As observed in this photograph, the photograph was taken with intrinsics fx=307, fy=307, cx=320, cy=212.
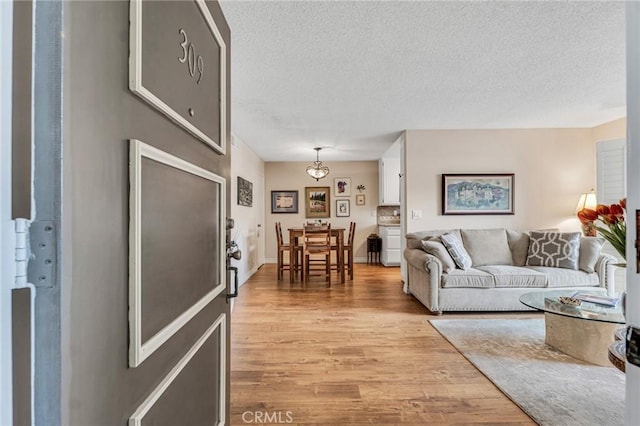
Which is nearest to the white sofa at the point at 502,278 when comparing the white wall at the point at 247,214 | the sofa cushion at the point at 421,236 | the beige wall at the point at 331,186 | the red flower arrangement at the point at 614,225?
the sofa cushion at the point at 421,236

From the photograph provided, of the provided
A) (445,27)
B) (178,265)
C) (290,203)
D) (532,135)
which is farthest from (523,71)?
(290,203)

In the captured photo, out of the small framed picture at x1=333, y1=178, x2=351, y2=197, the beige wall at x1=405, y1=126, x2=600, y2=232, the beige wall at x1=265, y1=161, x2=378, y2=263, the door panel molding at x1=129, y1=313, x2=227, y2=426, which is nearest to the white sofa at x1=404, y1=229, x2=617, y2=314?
the beige wall at x1=405, y1=126, x2=600, y2=232

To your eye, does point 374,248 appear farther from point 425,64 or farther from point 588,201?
point 425,64

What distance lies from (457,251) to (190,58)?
347 centimetres

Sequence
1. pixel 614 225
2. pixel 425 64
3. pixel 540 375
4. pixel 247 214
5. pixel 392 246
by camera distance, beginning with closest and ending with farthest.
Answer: pixel 614 225 → pixel 540 375 → pixel 425 64 → pixel 247 214 → pixel 392 246

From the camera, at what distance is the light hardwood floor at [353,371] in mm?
1709

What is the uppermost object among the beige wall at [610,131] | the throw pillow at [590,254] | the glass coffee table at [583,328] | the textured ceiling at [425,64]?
the textured ceiling at [425,64]

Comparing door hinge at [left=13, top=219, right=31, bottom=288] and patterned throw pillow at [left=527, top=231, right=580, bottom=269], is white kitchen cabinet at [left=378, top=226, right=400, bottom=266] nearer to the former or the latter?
patterned throw pillow at [left=527, top=231, right=580, bottom=269]

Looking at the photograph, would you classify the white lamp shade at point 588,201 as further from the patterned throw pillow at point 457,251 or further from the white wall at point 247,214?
the white wall at point 247,214

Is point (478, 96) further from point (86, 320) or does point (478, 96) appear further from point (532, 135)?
point (86, 320)

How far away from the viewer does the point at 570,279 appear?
334 cm

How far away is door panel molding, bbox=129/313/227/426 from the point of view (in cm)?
61

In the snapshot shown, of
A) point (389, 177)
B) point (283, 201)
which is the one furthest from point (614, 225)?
point (283, 201)

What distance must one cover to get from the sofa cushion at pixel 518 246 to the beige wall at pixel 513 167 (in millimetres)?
349
